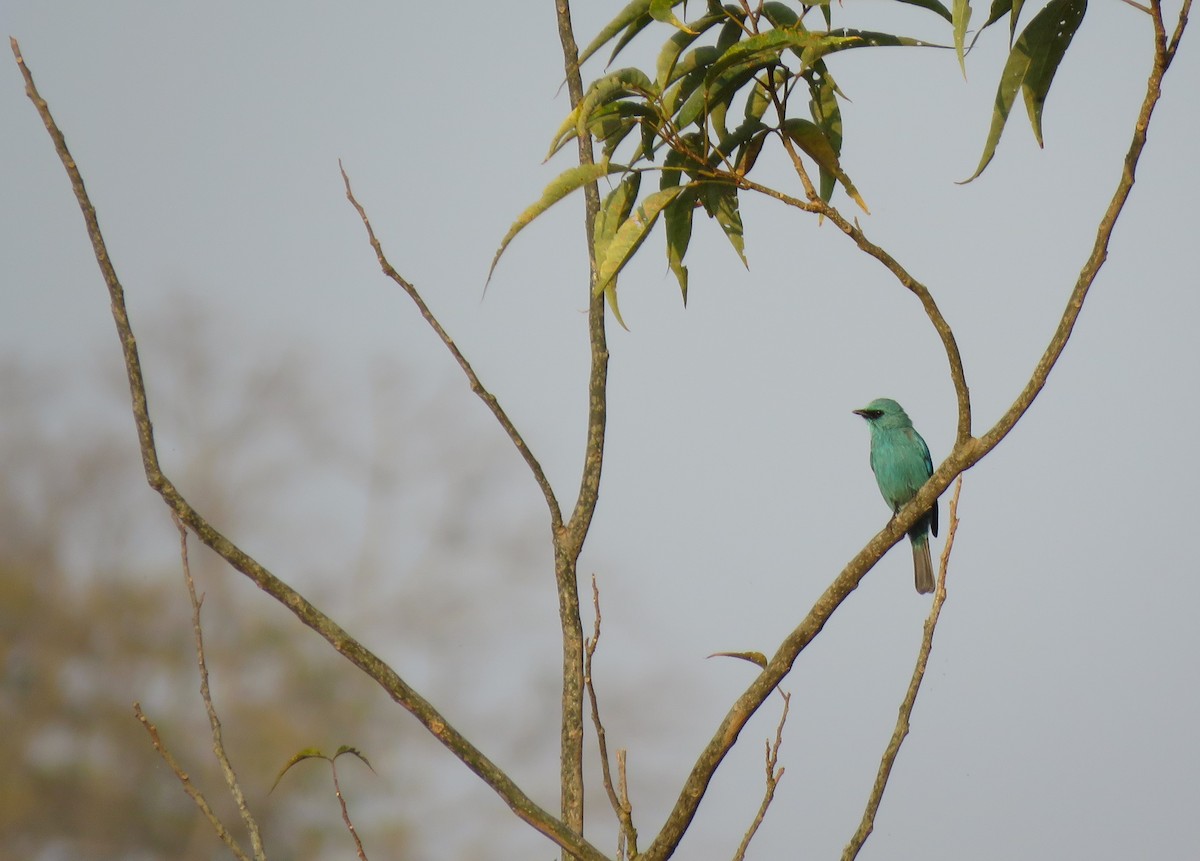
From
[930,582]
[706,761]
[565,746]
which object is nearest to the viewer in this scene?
[706,761]

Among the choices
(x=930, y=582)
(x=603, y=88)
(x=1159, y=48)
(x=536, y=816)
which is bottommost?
(x=536, y=816)

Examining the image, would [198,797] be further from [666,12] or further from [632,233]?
[666,12]

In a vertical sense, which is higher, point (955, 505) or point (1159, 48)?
point (1159, 48)

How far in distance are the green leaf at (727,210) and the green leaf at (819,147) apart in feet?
0.48

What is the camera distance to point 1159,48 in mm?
1613

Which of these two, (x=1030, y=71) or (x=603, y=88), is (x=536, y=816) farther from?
(x=1030, y=71)

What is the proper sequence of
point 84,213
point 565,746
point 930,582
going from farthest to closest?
1. point 930,582
2. point 565,746
3. point 84,213

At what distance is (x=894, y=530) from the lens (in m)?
1.64

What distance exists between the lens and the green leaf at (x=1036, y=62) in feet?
6.23

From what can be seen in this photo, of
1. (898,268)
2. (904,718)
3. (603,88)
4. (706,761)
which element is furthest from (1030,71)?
(706,761)

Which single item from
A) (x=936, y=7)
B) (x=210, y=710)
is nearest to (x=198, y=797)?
(x=210, y=710)

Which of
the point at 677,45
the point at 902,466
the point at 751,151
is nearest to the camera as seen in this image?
the point at 677,45

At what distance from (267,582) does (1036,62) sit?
1557 millimetres

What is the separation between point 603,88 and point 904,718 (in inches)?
45.7
